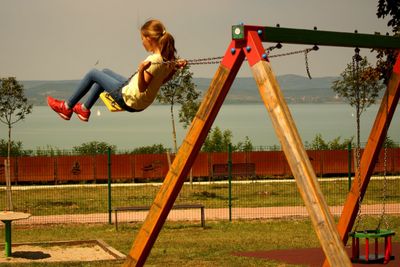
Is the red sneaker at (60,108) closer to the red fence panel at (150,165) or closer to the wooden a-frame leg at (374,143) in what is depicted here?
the wooden a-frame leg at (374,143)

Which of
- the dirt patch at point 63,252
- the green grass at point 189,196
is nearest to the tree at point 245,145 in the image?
the green grass at point 189,196

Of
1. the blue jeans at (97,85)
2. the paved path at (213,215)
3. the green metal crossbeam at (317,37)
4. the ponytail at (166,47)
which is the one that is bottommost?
the paved path at (213,215)

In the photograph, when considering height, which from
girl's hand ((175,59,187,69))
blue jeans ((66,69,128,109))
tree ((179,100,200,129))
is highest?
tree ((179,100,200,129))

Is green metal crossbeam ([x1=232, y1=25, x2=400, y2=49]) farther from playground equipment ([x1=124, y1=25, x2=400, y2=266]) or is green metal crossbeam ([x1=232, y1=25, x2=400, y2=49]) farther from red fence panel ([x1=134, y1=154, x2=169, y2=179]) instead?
red fence panel ([x1=134, y1=154, x2=169, y2=179])

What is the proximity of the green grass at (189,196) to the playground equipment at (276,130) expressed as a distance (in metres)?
14.8

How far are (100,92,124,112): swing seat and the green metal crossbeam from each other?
131cm

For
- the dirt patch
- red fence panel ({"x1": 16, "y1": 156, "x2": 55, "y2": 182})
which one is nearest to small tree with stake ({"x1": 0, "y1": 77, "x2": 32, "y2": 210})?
red fence panel ({"x1": 16, "y1": 156, "x2": 55, "y2": 182})

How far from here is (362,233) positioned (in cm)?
963

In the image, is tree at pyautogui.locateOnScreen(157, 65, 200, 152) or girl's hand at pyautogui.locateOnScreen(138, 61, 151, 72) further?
tree at pyautogui.locateOnScreen(157, 65, 200, 152)

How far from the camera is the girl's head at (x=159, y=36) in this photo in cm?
798

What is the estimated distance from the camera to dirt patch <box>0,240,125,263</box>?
49.3 ft

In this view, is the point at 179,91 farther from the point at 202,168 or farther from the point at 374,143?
the point at 374,143

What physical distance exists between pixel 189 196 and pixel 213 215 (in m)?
5.53

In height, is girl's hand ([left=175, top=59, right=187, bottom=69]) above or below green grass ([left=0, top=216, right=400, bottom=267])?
above
